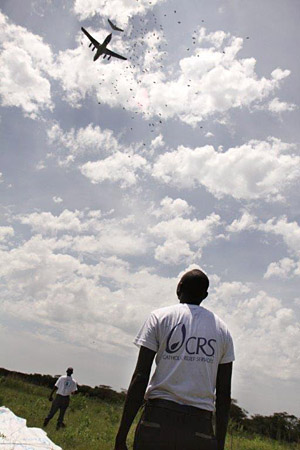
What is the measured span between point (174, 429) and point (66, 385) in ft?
40.1

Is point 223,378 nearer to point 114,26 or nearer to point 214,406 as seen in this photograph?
point 214,406

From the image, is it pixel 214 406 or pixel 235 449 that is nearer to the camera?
pixel 214 406

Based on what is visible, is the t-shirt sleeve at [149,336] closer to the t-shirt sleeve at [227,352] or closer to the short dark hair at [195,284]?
the short dark hair at [195,284]

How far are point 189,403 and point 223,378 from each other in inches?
16.9

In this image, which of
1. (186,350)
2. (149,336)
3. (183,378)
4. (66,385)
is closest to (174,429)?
(183,378)

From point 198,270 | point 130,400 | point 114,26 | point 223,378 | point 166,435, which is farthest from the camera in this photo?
point 114,26

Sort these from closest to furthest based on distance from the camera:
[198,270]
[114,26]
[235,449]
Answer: [198,270] < [235,449] < [114,26]

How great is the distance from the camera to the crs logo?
9.30 ft

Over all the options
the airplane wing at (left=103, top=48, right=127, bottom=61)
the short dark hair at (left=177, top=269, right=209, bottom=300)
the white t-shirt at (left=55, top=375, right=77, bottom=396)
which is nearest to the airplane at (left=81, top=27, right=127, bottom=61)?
the airplane wing at (left=103, top=48, right=127, bottom=61)

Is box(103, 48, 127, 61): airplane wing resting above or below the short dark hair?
above

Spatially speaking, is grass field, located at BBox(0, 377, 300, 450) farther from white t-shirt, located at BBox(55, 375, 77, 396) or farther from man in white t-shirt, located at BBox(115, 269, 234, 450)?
man in white t-shirt, located at BBox(115, 269, 234, 450)

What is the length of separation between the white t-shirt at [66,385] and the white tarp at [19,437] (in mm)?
2103

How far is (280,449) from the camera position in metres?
14.2

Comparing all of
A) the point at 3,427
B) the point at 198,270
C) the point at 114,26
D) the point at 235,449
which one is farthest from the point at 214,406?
the point at 114,26
